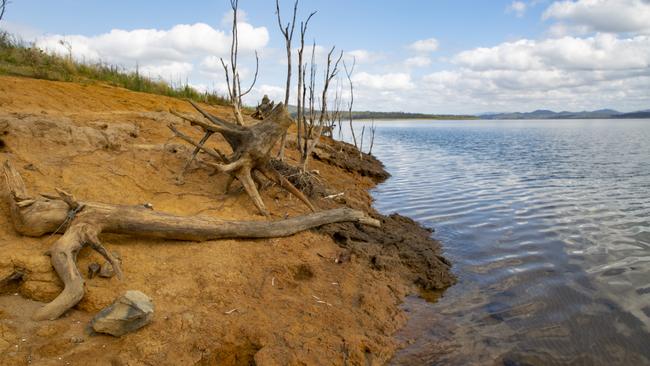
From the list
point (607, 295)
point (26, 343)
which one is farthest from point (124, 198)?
point (607, 295)

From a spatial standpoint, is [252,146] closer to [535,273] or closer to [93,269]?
[93,269]

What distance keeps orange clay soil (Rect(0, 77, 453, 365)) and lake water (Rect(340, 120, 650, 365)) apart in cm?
48

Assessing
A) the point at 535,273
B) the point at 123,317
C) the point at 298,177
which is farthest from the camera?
the point at 298,177

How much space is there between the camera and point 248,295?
14.5 feet

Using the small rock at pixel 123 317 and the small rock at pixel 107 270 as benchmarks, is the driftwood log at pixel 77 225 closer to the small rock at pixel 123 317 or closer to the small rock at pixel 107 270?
the small rock at pixel 107 270

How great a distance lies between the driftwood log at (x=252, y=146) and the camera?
20.7 ft

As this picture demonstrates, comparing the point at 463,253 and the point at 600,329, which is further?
the point at 463,253

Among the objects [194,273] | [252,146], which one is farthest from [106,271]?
[252,146]

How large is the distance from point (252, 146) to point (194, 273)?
241 centimetres

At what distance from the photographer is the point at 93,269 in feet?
13.5

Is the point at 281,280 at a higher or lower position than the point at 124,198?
lower

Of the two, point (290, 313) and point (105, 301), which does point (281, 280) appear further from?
point (105, 301)

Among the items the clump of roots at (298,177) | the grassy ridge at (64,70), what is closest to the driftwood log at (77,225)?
the clump of roots at (298,177)

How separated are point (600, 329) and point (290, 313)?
10.6 feet
